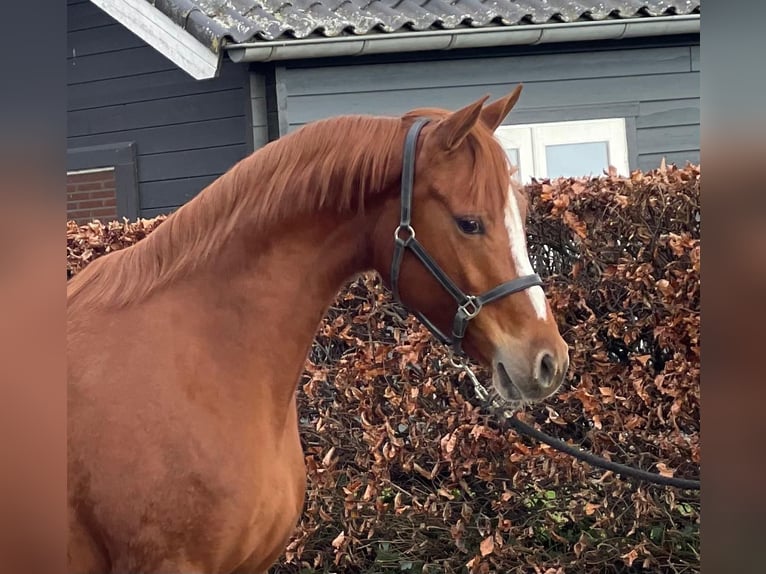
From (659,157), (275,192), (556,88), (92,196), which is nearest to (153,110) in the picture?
(92,196)

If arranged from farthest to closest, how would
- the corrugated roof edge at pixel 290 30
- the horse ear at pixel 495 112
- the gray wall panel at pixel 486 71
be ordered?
the gray wall panel at pixel 486 71 → the corrugated roof edge at pixel 290 30 → the horse ear at pixel 495 112

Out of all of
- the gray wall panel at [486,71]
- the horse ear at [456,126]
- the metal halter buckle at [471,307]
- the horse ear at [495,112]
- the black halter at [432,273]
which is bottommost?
the metal halter buckle at [471,307]

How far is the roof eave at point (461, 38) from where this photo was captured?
17.1 ft

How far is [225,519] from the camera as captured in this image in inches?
75.8

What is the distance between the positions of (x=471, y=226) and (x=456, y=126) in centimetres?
24

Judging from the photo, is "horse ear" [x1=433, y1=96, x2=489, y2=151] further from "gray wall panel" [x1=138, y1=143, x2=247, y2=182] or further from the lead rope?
"gray wall panel" [x1=138, y1=143, x2=247, y2=182]

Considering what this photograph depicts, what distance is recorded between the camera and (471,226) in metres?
1.96

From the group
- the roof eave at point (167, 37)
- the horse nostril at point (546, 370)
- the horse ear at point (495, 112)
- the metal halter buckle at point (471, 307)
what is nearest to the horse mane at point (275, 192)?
the horse ear at point (495, 112)

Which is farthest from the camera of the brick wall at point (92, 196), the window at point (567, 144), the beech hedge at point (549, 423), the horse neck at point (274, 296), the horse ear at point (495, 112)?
the brick wall at point (92, 196)

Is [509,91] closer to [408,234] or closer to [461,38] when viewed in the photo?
[461,38]

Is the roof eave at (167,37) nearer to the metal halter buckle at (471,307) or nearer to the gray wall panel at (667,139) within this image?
the gray wall panel at (667,139)

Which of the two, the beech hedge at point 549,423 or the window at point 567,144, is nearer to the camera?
the beech hedge at point 549,423
